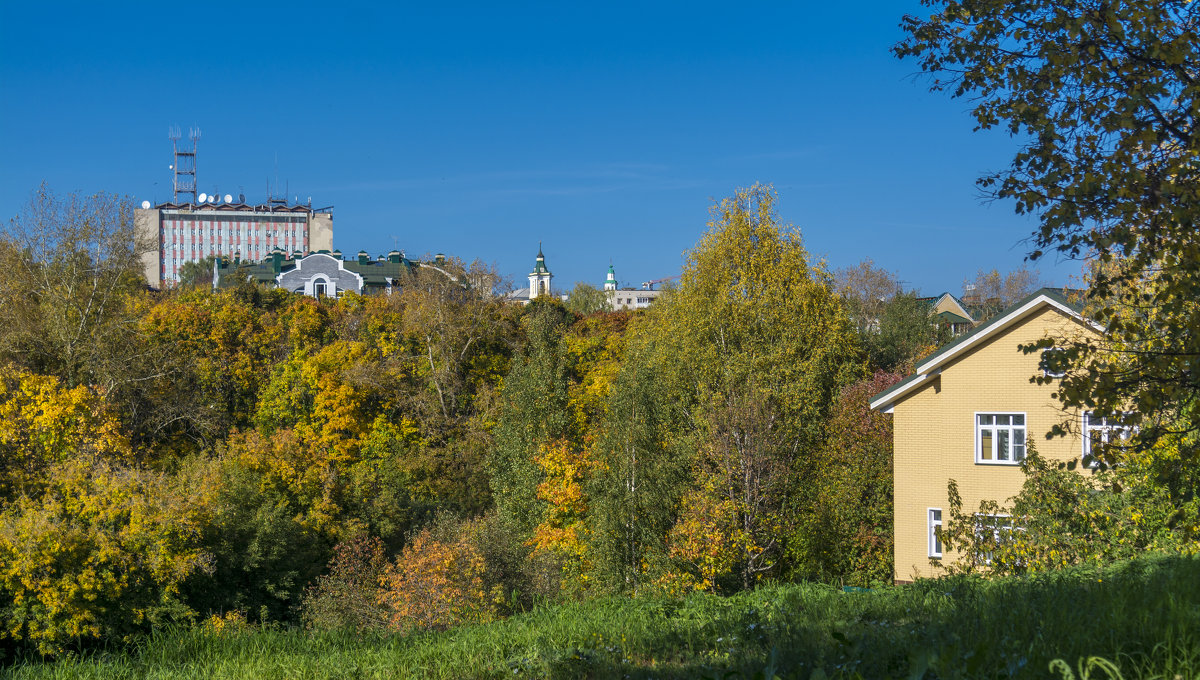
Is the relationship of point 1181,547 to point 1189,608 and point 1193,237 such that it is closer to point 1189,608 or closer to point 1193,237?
point 1193,237

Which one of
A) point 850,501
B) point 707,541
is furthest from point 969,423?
point 707,541

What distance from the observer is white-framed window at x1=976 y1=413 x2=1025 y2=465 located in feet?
66.6

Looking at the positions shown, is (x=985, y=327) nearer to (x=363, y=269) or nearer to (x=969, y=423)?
(x=969, y=423)

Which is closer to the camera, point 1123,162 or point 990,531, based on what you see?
point 1123,162

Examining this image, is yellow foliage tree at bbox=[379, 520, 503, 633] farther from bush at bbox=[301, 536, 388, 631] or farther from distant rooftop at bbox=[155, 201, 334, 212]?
distant rooftop at bbox=[155, 201, 334, 212]

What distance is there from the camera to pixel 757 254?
30.0 m

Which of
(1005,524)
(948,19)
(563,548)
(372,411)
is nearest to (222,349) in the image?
(372,411)

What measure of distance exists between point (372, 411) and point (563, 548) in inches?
689

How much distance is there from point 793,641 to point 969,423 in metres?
16.9

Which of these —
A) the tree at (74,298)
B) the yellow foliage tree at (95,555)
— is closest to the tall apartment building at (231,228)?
the tree at (74,298)

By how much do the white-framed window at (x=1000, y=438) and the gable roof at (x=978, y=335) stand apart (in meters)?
1.52

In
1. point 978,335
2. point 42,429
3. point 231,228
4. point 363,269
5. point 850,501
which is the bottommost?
point 850,501

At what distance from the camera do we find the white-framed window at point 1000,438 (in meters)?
20.3

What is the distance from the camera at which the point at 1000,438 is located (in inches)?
808
